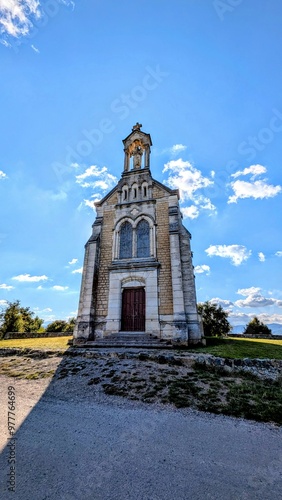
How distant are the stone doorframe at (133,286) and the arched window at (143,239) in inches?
57.3

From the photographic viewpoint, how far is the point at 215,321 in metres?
28.2

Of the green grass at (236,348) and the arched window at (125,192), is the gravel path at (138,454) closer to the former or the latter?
the green grass at (236,348)

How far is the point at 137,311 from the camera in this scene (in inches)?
535

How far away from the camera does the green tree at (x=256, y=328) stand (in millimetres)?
27984

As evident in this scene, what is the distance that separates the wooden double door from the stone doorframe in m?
0.29

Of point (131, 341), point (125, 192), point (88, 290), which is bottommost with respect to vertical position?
point (131, 341)

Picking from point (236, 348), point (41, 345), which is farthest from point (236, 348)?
point (41, 345)

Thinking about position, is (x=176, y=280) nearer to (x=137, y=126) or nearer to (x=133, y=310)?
(x=133, y=310)

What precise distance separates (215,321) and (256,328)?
17.8 ft

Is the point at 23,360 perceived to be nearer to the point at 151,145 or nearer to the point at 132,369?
the point at 132,369

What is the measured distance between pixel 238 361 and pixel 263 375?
0.80 m

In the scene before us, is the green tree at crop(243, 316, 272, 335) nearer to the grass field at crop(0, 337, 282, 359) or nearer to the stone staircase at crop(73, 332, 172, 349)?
the grass field at crop(0, 337, 282, 359)

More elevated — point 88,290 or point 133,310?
point 88,290

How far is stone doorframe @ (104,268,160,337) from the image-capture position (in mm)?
12876
